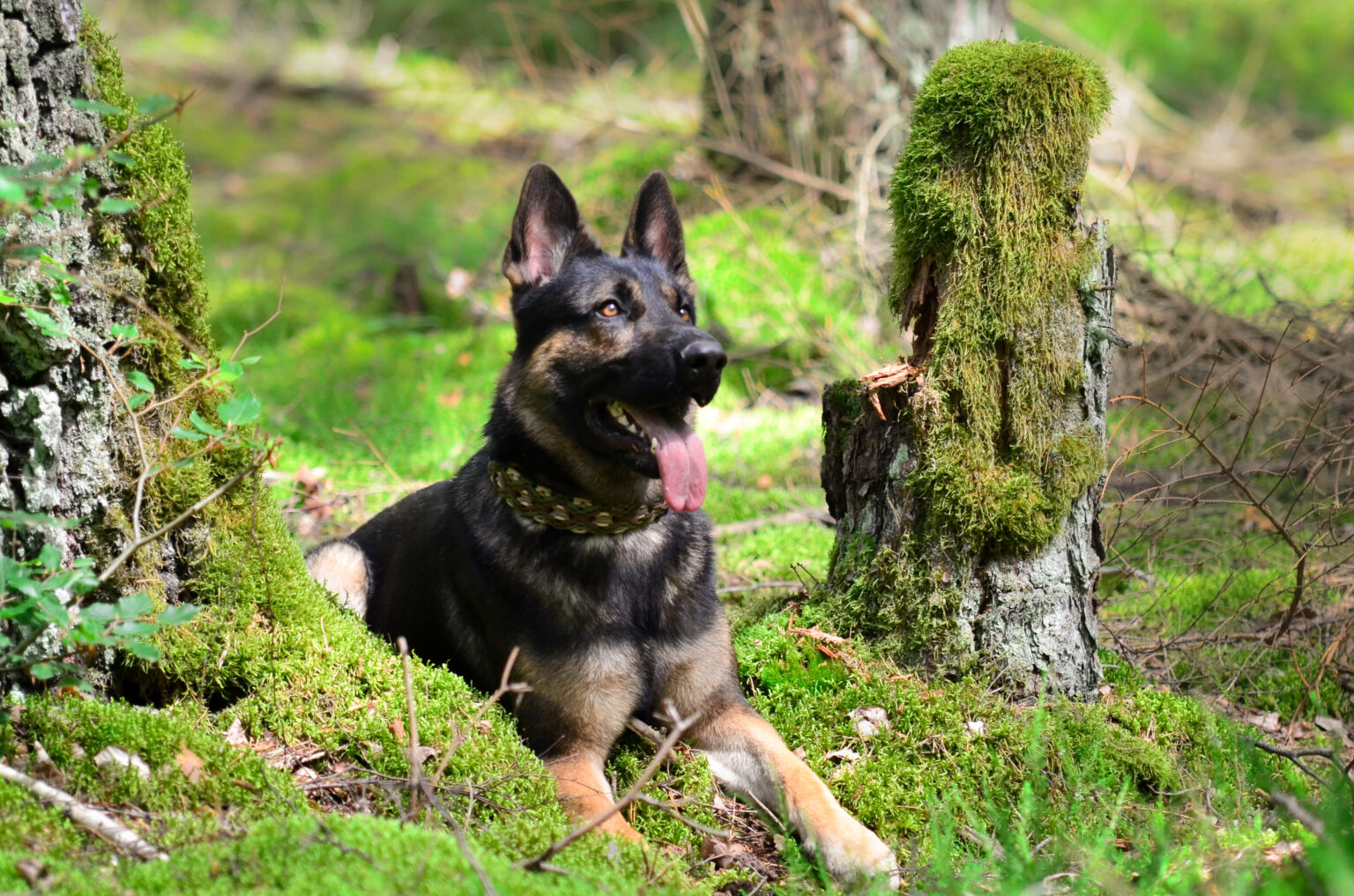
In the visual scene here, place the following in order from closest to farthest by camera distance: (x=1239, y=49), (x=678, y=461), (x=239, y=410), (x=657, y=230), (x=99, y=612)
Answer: (x=99, y=612), (x=239, y=410), (x=678, y=461), (x=657, y=230), (x=1239, y=49)

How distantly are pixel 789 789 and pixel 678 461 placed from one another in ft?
3.91

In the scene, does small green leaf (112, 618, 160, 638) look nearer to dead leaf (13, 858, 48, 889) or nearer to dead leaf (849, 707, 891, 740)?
dead leaf (13, 858, 48, 889)

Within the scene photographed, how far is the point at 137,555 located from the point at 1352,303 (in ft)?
21.1

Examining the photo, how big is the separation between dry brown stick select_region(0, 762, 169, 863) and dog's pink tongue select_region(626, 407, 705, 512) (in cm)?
185

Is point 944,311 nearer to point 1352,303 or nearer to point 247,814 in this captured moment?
point 247,814

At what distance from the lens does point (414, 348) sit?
8672mm

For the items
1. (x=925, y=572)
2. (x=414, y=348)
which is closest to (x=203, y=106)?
(x=414, y=348)

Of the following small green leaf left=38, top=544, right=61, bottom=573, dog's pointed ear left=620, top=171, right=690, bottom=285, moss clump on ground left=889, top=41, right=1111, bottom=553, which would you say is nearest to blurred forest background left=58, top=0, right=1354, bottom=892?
moss clump on ground left=889, top=41, right=1111, bottom=553

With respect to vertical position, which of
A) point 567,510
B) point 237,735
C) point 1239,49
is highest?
point 1239,49

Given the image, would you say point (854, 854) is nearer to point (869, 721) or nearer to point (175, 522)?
point (869, 721)

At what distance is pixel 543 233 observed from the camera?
4211mm

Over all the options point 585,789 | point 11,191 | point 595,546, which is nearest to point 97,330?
point 11,191

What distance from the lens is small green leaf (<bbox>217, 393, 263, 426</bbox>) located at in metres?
2.82

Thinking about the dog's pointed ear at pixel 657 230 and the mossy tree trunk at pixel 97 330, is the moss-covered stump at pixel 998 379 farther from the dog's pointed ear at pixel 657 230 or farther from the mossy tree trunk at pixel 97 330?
the mossy tree trunk at pixel 97 330
